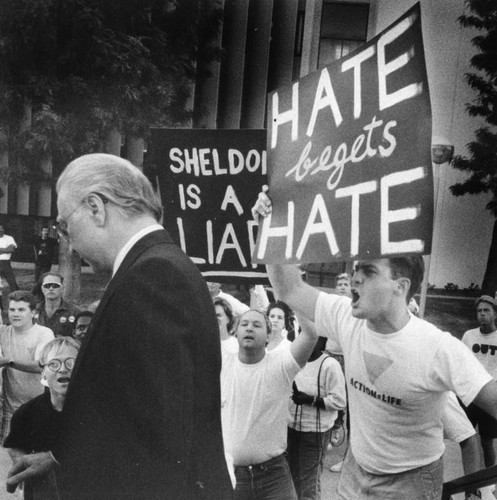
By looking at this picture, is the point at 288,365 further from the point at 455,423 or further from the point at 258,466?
the point at 455,423

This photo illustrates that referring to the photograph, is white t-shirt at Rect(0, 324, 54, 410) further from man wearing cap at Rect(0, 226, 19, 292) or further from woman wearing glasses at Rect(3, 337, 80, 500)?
man wearing cap at Rect(0, 226, 19, 292)

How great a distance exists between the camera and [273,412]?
153 inches

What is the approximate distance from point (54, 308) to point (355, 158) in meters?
5.22

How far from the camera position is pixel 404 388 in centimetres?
264

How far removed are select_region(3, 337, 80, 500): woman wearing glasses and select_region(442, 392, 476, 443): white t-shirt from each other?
1.44 m

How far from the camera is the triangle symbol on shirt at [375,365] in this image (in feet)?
8.91

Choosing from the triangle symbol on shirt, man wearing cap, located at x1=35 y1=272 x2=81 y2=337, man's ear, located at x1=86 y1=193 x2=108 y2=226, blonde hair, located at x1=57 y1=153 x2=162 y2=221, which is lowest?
man wearing cap, located at x1=35 y1=272 x2=81 y2=337

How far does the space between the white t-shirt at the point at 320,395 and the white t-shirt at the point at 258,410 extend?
3.56 ft

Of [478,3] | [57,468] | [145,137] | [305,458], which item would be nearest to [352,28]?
[478,3]

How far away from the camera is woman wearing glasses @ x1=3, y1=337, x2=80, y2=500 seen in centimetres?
164

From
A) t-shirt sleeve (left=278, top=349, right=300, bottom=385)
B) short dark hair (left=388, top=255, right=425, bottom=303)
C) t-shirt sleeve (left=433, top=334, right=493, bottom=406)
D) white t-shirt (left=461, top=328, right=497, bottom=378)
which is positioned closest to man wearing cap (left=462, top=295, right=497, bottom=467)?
white t-shirt (left=461, top=328, right=497, bottom=378)

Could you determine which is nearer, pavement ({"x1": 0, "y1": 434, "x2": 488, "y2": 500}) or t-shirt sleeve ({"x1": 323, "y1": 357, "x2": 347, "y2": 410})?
t-shirt sleeve ({"x1": 323, "y1": 357, "x2": 347, "y2": 410})

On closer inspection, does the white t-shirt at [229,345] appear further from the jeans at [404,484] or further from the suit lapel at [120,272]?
the suit lapel at [120,272]

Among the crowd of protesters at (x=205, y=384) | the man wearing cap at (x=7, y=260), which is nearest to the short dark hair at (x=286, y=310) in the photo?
the crowd of protesters at (x=205, y=384)
